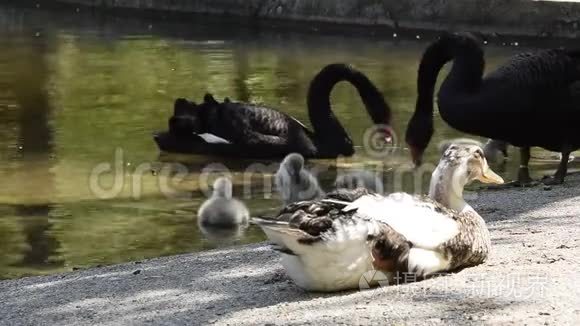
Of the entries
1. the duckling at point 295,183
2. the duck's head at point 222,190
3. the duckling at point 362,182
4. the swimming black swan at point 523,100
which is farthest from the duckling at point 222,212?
the swimming black swan at point 523,100

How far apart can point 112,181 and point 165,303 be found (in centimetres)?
424

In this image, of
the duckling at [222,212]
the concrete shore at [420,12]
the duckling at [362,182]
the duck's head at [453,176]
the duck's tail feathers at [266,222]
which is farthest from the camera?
the concrete shore at [420,12]

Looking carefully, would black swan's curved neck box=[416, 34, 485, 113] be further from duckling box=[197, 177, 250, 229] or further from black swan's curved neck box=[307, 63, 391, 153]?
duckling box=[197, 177, 250, 229]

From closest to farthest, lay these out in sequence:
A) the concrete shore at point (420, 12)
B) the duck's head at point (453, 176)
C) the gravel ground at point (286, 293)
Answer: the gravel ground at point (286, 293) → the duck's head at point (453, 176) → the concrete shore at point (420, 12)

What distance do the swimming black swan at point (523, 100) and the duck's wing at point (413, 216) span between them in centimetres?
346

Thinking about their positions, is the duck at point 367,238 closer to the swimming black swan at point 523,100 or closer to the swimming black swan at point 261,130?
the swimming black swan at point 523,100

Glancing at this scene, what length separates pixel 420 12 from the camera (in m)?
18.5

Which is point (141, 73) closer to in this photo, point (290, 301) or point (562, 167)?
point (562, 167)

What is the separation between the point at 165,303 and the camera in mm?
5559

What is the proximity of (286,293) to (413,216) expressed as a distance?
25.5 inches

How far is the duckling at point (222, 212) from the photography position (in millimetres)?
8398

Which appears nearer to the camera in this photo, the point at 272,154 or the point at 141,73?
the point at 272,154

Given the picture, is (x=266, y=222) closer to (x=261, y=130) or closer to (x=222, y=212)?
(x=222, y=212)

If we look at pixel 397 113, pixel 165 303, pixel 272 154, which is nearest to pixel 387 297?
pixel 165 303
